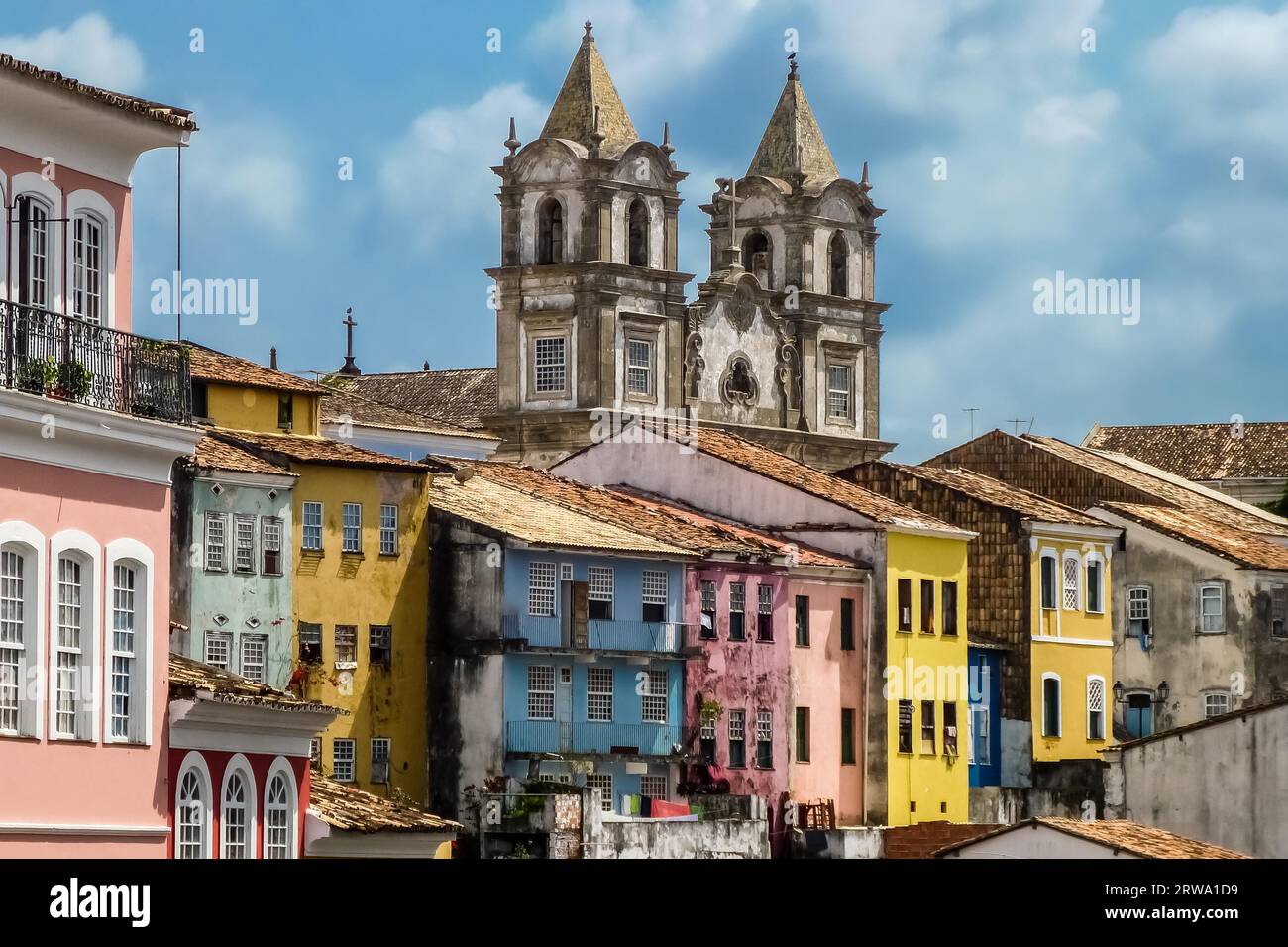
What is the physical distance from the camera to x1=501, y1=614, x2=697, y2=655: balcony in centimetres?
7125

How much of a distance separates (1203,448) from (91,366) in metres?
91.9

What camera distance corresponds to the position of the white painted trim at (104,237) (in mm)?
36719

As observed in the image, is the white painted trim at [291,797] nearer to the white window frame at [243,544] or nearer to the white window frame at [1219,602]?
the white window frame at [243,544]

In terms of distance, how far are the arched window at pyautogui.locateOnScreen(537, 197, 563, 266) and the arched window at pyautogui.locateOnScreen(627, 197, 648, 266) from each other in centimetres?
223

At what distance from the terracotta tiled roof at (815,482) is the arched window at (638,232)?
17.1 metres

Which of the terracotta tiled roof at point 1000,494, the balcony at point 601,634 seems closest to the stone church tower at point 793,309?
the terracotta tiled roof at point 1000,494

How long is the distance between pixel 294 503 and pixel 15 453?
112 ft

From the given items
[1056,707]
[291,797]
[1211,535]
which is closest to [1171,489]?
[1211,535]

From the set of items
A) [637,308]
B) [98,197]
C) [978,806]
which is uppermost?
[637,308]

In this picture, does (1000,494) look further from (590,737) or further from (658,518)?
(590,737)

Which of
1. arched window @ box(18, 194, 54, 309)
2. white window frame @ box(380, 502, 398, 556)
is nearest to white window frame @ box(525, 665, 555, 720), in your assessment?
white window frame @ box(380, 502, 398, 556)
